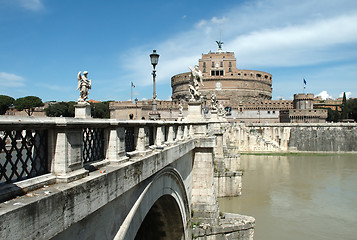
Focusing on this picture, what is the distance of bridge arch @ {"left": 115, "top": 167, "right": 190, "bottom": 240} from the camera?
21.4 ft

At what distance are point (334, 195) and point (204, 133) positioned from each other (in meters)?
19.6

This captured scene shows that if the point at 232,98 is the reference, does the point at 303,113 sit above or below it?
below

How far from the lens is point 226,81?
280 feet

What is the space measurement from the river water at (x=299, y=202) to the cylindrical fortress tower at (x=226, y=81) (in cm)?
4687

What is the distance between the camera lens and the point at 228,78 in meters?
85.2

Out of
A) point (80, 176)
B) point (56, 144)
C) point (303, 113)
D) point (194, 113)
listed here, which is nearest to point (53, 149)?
point (56, 144)

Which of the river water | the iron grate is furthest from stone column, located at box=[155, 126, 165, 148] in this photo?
the river water

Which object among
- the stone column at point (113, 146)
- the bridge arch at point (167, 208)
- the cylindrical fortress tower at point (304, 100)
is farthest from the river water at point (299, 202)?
the cylindrical fortress tower at point (304, 100)

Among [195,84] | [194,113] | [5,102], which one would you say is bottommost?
[194,113]

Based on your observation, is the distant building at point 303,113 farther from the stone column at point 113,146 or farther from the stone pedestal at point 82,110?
the stone column at point 113,146

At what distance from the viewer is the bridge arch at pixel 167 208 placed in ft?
21.4

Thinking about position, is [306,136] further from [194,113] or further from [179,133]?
[179,133]

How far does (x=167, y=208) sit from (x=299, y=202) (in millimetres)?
17208

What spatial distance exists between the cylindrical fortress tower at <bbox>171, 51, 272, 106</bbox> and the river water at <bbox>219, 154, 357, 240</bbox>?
1845 inches
